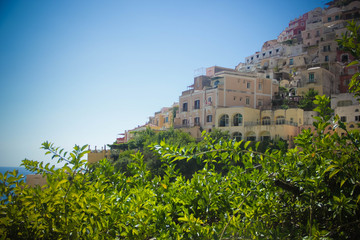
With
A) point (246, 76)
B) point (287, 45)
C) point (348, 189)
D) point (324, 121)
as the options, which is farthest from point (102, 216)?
point (287, 45)

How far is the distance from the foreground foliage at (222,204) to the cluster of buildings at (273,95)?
24.1 meters

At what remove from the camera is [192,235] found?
2.52 m

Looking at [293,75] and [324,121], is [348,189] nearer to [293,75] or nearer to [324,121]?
[324,121]

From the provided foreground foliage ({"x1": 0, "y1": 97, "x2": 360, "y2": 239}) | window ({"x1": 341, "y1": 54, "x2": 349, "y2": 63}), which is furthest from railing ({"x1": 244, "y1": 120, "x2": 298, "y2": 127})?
foreground foliage ({"x1": 0, "y1": 97, "x2": 360, "y2": 239})

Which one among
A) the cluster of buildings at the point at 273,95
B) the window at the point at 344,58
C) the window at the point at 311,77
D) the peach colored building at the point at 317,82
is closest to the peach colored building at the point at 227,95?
the cluster of buildings at the point at 273,95

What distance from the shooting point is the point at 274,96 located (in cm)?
4125

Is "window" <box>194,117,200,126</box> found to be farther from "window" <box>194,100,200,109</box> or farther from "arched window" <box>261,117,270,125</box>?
"arched window" <box>261,117,270,125</box>

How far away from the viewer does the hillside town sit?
34.1 metres

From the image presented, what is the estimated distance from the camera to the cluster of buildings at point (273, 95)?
1344 inches

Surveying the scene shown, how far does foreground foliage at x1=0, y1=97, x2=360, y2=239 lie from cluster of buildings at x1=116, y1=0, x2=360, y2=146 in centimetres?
2415

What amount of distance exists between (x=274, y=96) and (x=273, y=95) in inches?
7.5

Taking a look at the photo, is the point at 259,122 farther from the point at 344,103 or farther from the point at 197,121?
the point at 344,103

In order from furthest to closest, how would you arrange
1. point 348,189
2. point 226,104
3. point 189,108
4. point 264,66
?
point 264,66 < point 189,108 < point 226,104 < point 348,189

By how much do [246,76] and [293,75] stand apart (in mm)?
18764
